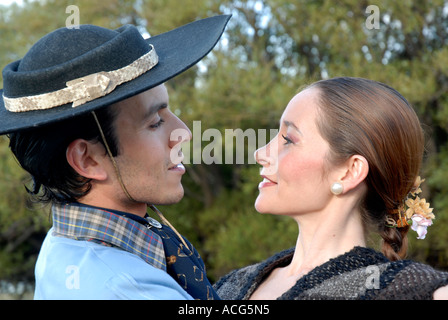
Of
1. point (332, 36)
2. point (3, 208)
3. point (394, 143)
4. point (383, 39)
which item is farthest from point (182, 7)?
point (394, 143)

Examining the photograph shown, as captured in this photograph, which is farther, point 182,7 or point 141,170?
point 182,7

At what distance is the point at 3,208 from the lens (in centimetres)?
966

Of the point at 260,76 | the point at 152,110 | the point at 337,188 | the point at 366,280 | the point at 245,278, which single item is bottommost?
the point at 260,76

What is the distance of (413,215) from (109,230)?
1.39 metres

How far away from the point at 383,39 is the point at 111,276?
761 centimetres

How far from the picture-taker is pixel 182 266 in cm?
194

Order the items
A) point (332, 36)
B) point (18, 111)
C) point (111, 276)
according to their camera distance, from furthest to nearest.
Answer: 1. point (332, 36)
2. point (18, 111)
3. point (111, 276)

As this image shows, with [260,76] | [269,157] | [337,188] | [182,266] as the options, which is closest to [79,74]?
[182,266]

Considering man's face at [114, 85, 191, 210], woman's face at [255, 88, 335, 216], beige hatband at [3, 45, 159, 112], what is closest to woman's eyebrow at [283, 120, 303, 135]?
woman's face at [255, 88, 335, 216]

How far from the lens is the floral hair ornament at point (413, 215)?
241cm

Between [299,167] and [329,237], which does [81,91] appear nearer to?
[299,167]
